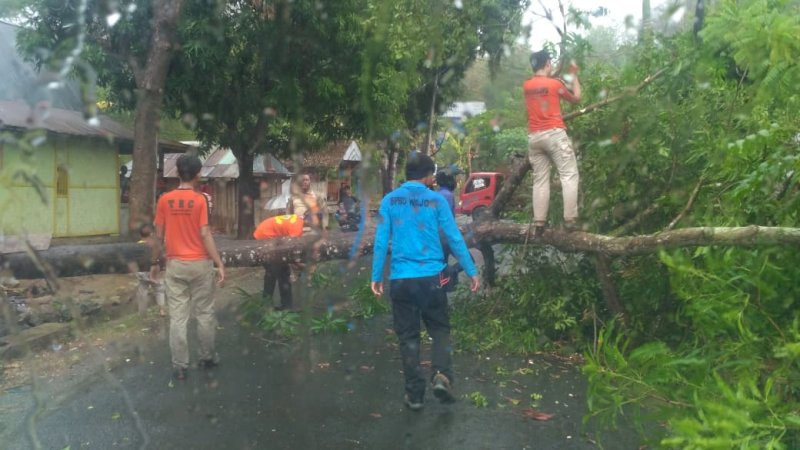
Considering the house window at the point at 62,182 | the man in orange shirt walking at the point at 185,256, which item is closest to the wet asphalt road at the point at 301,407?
the man in orange shirt walking at the point at 185,256

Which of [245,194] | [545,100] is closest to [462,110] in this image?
[245,194]

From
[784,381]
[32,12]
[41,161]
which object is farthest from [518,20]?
[41,161]

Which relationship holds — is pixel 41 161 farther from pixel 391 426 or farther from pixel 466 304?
pixel 391 426

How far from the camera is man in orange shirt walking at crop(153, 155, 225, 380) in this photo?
579cm

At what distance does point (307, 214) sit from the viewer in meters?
8.09

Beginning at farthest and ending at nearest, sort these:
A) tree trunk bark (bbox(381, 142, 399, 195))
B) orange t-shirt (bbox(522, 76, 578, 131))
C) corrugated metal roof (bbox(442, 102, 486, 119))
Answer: tree trunk bark (bbox(381, 142, 399, 195)), corrugated metal roof (bbox(442, 102, 486, 119)), orange t-shirt (bbox(522, 76, 578, 131))

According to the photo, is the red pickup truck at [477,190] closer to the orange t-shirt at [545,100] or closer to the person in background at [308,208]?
the person in background at [308,208]

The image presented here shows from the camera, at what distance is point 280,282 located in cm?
783

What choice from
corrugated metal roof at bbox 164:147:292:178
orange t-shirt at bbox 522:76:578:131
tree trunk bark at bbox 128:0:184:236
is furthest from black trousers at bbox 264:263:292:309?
corrugated metal roof at bbox 164:147:292:178

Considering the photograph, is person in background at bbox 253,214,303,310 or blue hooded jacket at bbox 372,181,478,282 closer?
blue hooded jacket at bbox 372,181,478,282

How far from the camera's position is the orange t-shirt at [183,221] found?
580 centimetres

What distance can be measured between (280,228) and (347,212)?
38.3 feet

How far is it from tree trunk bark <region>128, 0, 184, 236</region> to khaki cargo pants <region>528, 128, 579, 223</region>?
149 inches

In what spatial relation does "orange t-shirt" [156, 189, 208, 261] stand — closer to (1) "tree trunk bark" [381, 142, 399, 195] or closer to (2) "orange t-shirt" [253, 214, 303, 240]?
(2) "orange t-shirt" [253, 214, 303, 240]
